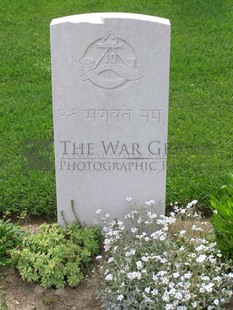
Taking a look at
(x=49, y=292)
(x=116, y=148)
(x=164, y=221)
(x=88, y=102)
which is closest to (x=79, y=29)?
(x=88, y=102)

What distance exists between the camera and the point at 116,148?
12.9 feet

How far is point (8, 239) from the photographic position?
402cm

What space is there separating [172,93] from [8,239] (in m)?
2.99

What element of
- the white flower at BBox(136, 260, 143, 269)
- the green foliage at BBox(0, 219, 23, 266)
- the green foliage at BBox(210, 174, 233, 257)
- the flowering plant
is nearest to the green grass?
the green foliage at BBox(0, 219, 23, 266)

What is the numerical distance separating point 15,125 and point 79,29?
2.35 m

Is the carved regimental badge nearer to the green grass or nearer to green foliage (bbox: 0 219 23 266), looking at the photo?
green foliage (bbox: 0 219 23 266)

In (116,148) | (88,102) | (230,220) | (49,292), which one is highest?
(88,102)

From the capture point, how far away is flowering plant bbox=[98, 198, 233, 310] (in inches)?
135

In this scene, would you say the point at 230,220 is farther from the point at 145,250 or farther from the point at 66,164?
the point at 66,164

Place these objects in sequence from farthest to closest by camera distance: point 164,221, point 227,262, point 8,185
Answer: point 8,185 < point 164,221 < point 227,262

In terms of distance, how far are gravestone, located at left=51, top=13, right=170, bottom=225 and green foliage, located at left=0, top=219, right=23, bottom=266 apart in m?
0.32

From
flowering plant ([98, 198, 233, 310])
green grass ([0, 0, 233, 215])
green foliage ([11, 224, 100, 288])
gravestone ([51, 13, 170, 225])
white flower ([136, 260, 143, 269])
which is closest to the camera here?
flowering plant ([98, 198, 233, 310])

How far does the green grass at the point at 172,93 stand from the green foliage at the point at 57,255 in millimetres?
535

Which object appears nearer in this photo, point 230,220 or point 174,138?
point 230,220
